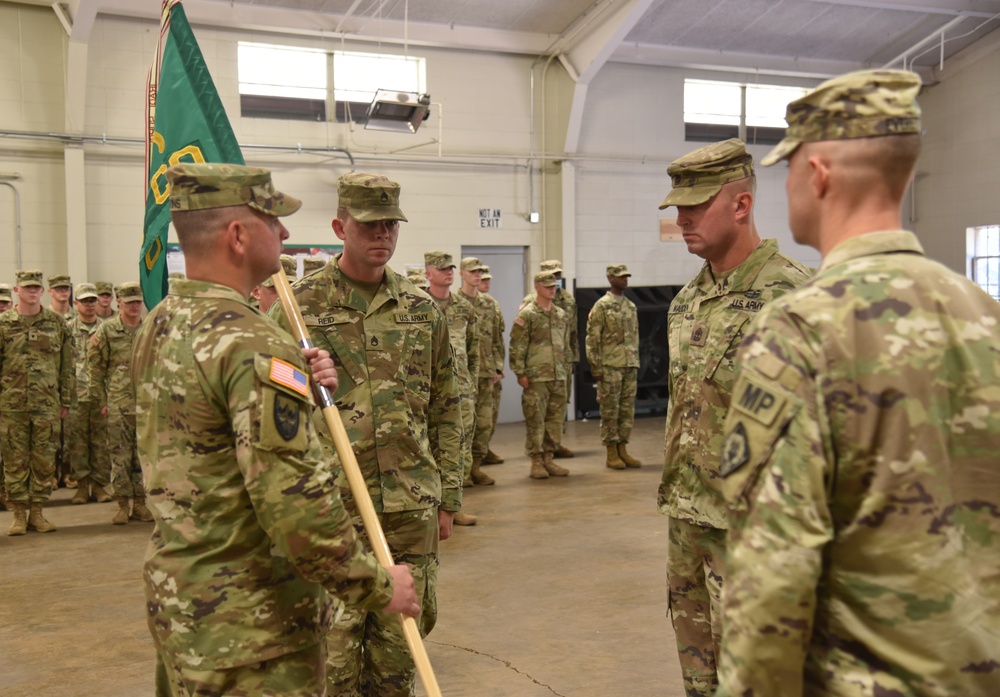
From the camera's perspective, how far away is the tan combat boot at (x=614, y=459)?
30.0ft

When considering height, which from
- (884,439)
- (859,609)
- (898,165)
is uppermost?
(898,165)

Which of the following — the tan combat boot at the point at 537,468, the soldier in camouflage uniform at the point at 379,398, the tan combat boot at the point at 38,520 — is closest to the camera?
the soldier in camouflage uniform at the point at 379,398

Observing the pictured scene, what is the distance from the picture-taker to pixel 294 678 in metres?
2.09

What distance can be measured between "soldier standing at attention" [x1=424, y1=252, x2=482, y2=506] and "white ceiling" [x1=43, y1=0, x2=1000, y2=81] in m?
3.65

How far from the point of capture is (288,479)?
75.0 inches

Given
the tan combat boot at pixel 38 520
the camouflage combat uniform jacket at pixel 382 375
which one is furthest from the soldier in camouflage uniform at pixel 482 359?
the camouflage combat uniform jacket at pixel 382 375

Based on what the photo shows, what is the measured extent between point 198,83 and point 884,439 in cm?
225

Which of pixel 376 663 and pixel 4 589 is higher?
pixel 376 663

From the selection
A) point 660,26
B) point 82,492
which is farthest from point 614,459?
point 660,26

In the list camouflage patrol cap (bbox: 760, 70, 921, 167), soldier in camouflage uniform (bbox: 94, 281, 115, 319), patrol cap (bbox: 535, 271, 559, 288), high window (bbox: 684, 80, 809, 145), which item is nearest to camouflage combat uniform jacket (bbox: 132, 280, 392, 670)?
camouflage patrol cap (bbox: 760, 70, 921, 167)

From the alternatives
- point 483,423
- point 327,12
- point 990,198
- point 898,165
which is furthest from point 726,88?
point 898,165

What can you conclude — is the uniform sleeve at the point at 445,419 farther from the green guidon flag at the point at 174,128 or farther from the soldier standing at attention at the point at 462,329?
the soldier standing at attention at the point at 462,329

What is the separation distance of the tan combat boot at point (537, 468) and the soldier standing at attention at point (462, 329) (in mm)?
525

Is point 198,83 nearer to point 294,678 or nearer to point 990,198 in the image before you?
point 294,678
